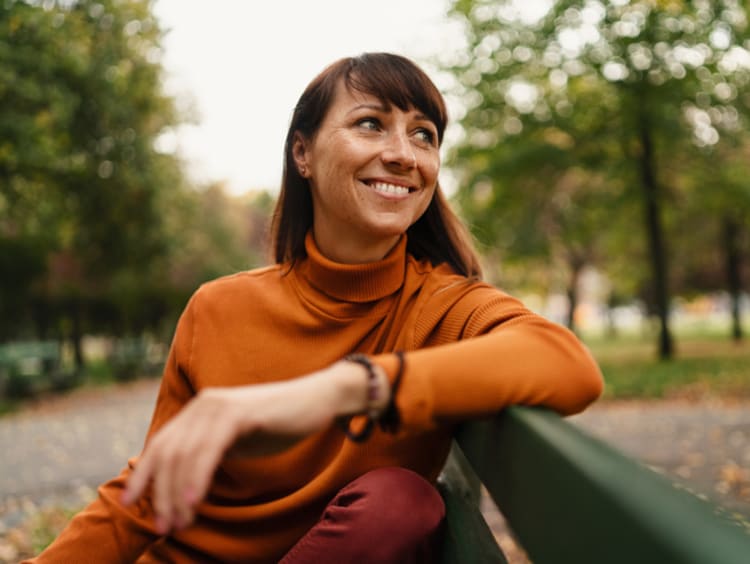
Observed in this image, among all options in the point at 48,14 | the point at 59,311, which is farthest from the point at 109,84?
the point at 59,311

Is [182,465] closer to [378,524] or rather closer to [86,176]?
[378,524]

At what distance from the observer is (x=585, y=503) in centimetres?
85

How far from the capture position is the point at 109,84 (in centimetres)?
1477

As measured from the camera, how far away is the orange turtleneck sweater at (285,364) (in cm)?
177

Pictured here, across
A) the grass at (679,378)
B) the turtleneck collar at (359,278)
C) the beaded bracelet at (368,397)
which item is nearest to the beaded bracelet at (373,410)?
the beaded bracelet at (368,397)

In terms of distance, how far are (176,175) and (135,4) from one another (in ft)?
13.0

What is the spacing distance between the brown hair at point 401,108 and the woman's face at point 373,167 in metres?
0.03

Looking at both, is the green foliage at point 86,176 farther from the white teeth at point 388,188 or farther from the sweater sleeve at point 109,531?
the white teeth at point 388,188

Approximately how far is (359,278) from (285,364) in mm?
282

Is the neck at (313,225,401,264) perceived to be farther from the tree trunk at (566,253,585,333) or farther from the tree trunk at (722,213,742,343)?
the tree trunk at (566,253,585,333)

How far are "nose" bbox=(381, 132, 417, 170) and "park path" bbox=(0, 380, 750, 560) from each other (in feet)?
9.99

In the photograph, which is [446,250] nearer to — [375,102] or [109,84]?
[375,102]

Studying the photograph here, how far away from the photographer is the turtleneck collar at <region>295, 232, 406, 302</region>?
196 cm

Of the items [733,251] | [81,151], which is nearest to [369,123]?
[81,151]
